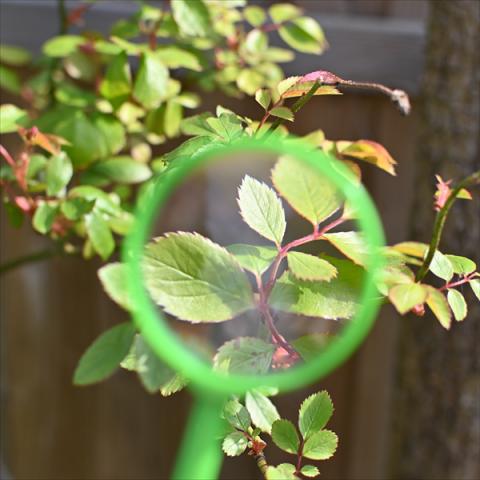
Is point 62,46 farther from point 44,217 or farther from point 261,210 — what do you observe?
point 261,210

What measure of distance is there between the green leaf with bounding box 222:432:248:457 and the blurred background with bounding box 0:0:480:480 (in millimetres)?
727

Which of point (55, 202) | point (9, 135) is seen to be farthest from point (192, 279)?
point (9, 135)

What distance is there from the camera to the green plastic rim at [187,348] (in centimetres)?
59

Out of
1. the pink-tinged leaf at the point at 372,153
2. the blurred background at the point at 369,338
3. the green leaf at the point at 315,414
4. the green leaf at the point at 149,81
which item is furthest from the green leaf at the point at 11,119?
the blurred background at the point at 369,338

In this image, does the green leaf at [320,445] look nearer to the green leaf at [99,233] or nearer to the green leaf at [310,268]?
the green leaf at [310,268]

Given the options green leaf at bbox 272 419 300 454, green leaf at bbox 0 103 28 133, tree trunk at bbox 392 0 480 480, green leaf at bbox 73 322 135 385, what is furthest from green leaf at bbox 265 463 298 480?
tree trunk at bbox 392 0 480 480

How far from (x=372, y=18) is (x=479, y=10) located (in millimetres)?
452

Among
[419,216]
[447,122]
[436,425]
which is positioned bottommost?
[436,425]

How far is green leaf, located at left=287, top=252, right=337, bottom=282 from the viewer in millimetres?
579

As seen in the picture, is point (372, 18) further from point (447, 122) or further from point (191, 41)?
point (191, 41)

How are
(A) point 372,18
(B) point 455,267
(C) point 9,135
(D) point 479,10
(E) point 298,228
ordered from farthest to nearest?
(A) point 372,18, (C) point 9,135, (D) point 479,10, (E) point 298,228, (B) point 455,267

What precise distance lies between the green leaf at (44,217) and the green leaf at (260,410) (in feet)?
1.10

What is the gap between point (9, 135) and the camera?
1.53 metres

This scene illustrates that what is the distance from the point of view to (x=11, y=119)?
2.92ft
